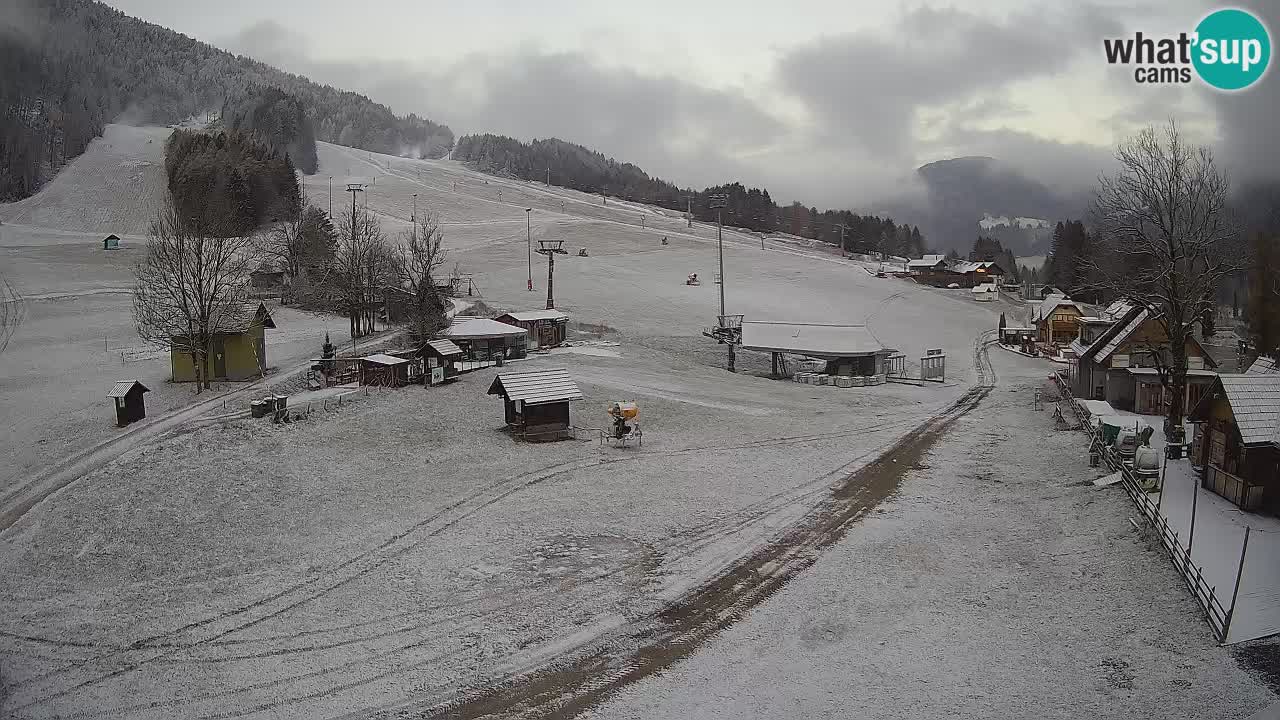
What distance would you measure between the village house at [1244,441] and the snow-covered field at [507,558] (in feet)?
11.5

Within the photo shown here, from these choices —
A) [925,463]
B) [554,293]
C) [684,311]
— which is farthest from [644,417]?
[554,293]

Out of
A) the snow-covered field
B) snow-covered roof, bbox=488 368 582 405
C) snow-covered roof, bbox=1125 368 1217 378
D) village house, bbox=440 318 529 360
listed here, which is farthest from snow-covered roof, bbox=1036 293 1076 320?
snow-covered roof, bbox=488 368 582 405

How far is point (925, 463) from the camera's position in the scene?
30.1 meters

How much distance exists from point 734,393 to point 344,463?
22475 millimetres

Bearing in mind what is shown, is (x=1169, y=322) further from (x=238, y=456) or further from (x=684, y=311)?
(x=684, y=311)

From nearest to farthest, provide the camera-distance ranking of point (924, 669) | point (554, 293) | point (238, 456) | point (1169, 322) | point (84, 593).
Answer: point (924, 669), point (84, 593), point (238, 456), point (1169, 322), point (554, 293)

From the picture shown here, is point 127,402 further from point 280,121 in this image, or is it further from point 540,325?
point 280,121

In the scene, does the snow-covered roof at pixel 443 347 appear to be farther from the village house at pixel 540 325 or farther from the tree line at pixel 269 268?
the village house at pixel 540 325

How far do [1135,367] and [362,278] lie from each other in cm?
4679

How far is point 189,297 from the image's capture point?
123ft

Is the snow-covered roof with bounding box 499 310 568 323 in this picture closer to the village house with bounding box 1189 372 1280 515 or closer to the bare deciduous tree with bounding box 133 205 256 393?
the bare deciduous tree with bounding box 133 205 256 393

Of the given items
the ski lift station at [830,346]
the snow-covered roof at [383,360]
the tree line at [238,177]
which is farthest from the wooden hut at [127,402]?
the tree line at [238,177]

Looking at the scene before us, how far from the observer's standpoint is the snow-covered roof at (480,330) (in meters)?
46.3

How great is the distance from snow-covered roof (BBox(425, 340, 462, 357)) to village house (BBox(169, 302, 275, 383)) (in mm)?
8498
